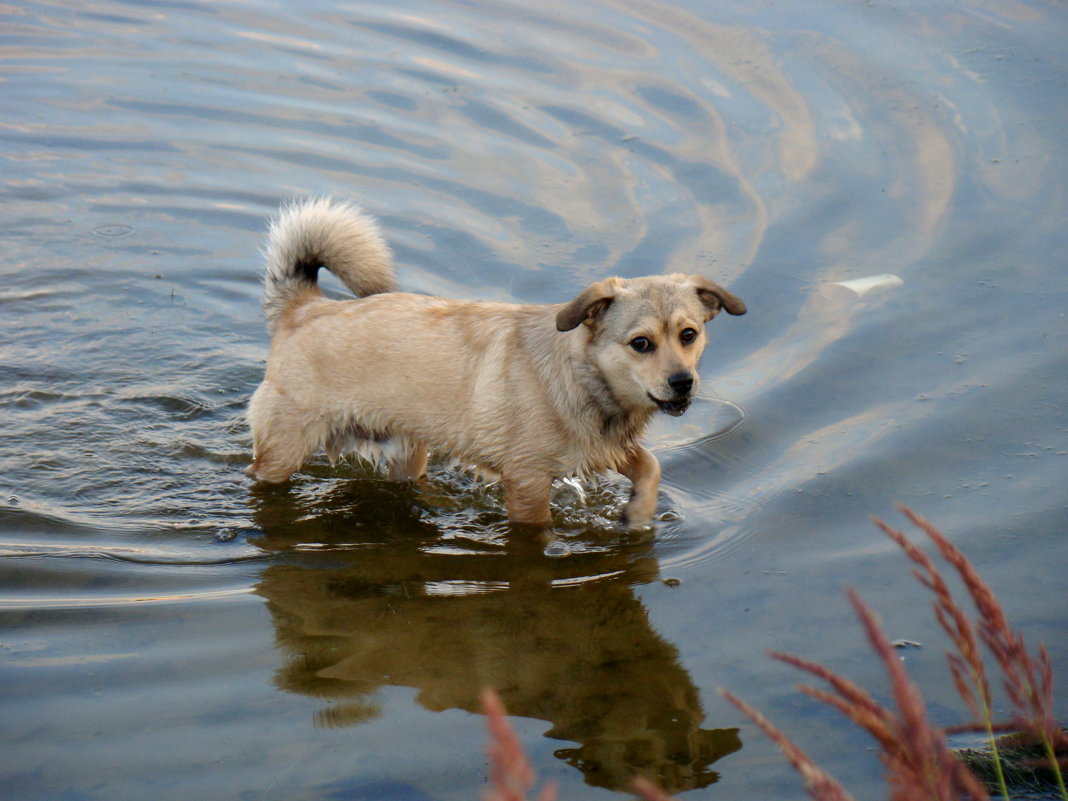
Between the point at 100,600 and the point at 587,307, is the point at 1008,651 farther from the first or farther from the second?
the point at 100,600

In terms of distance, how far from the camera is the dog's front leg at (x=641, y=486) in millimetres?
5215

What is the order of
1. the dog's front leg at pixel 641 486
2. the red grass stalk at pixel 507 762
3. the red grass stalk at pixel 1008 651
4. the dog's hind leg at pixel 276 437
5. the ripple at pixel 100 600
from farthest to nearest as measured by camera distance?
the dog's hind leg at pixel 276 437, the dog's front leg at pixel 641 486, the ripple at pixel 100 600, the red grass stalk at pixel 1008 651, the red grass stalk at pixel 507 762

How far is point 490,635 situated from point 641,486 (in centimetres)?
124

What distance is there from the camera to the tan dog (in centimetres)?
489

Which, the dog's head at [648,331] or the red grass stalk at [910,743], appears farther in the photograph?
the dog's head at [648,331]

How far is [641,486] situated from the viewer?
17.2 ft

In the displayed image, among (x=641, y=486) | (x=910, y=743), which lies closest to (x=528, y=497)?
(x=641, y=486)

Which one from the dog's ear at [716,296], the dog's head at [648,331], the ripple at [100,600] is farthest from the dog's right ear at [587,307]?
the ripple at [100,600]

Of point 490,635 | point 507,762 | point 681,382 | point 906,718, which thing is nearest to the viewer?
point 507,762

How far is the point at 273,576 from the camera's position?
16.0 feet

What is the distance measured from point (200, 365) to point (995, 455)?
15.3 ft

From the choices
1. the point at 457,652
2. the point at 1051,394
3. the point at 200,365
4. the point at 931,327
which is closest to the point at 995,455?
the point at 1051,394

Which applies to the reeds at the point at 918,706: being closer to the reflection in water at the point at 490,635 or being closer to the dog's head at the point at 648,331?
the reflection in water at the point at 490,635

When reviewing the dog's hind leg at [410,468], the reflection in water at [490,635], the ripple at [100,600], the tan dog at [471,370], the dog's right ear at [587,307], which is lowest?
the ripple at [100,600]
